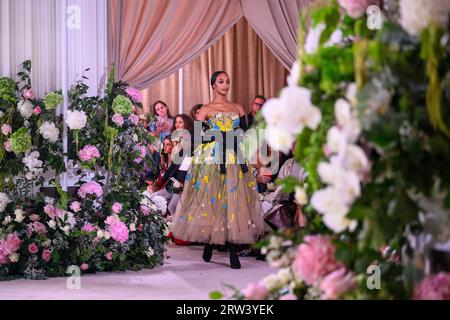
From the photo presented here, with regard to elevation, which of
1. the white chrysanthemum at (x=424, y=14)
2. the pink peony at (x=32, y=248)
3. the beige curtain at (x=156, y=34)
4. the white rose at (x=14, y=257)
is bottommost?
the white rose at (x=14, y=257)

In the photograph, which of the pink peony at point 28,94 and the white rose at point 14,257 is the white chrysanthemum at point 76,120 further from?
the white rose at point 14,257

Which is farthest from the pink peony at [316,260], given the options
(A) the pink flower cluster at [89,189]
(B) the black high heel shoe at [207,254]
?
(B) the black high heel shoe at [207,254]

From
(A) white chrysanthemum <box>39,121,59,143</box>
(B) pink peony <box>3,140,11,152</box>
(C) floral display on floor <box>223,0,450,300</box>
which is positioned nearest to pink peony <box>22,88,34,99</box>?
(A) white chrysanthemum <box>39,121,59,143</box>

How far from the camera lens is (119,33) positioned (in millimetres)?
5641

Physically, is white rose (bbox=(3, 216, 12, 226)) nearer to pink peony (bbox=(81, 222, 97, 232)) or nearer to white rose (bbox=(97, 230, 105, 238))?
pink peony (bbox=(81, 222, 97, 232))

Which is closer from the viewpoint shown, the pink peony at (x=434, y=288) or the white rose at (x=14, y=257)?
the pink peony at (x=434, y=288)

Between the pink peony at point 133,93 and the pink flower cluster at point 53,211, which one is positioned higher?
the pink peony at point 133,93

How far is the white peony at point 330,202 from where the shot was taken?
136 cm

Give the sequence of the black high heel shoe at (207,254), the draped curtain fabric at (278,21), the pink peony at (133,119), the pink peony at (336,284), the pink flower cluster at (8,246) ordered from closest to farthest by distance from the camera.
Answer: the pink peony at (336,284) < the pink flower cluster at (8,246) < the pink peony at (133,119) < the black high heel shoe at (207,254) < the draped curtain fabric at (278,21)

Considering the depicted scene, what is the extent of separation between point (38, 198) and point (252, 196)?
159cm

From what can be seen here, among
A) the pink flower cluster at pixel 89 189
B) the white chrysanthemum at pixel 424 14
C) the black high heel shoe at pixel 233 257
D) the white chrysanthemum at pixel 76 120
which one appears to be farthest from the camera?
the black high heel shoe at pixel 233 257

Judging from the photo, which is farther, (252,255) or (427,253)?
(252,255)

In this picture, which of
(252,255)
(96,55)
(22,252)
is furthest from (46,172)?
(252,255)

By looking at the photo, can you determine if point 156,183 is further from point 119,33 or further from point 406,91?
point 406,91
